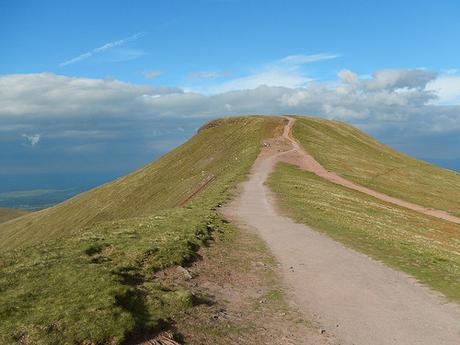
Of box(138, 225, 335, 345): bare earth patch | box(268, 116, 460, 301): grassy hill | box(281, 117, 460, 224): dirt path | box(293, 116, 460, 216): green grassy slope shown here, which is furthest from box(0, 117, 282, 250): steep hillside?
box(138, 225, 335, 345): bare earth patch

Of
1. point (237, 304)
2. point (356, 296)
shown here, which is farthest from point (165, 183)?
point (237, 304)

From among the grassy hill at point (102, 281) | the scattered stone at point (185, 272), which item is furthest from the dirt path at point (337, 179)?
the scattered stone at point (185, 272)

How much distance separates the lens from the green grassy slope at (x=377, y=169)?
75.3 m

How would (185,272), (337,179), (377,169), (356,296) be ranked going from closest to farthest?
1. (356,296)
2. (185,272)
3. (337,179)
4. (377,169)

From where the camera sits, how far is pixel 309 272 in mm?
22438

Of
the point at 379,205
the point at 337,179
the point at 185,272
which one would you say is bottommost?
the point at 379,205

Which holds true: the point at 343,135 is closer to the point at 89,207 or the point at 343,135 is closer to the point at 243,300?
the point at 89,207

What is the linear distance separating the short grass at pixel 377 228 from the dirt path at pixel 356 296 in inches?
60.0

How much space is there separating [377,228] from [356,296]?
66.8 feet

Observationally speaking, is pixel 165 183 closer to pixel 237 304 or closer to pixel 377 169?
pixel 377 169

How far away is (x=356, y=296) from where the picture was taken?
1908cm

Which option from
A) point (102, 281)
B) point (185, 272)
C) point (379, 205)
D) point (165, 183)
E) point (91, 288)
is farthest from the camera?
point (165, 183)

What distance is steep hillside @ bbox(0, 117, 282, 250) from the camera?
80.2m

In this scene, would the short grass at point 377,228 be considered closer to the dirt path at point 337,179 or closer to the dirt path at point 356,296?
the dirt path at point 356,296
